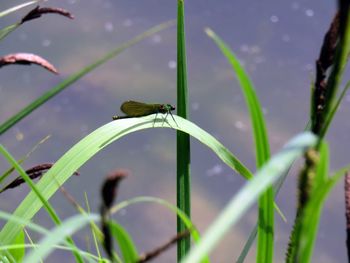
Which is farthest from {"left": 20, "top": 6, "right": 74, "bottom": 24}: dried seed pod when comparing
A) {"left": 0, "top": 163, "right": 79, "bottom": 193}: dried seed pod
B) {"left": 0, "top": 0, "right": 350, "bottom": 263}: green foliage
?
{"left": 0, "top": 163, "right": 79, "bottom": 193}: dried seed pod

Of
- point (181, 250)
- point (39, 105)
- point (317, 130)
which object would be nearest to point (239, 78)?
point (317, 130)

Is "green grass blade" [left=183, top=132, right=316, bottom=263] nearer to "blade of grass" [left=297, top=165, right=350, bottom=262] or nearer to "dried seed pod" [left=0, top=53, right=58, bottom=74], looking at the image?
"blade of grass" [left=297, top=165, right=350, bottom=262]

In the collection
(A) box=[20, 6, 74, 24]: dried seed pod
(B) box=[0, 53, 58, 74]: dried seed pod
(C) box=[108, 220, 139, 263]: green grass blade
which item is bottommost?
(C) box=[108, 220, 139, 263]: green grass blade

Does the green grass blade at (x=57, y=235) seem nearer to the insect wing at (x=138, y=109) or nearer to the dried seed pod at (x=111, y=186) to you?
the dried seed pod at (x=111, y=186)

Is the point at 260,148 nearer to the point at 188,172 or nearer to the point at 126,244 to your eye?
the point at 126,244

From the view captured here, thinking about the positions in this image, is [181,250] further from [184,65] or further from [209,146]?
[184,65]

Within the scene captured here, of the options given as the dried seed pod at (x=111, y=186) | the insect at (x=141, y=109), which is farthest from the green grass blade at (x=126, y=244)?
the insect at (x=141, y=109)
